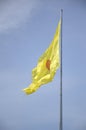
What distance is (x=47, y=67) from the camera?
3269 cm

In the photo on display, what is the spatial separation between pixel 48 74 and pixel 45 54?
5.78 feet

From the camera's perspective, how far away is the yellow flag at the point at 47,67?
31656 mm

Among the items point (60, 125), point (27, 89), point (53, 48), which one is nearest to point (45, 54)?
point (53, 48)

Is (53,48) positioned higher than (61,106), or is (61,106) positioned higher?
(53,48)

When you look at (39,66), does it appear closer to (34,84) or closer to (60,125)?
(34,84)

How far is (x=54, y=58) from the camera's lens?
31.9m

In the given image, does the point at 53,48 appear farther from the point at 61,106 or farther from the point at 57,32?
the point at 61,106

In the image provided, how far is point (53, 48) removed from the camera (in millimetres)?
32406

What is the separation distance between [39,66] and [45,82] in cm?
209

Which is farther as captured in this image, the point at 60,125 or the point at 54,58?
the point at 54,58

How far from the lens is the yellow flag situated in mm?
31656

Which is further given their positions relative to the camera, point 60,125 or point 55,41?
point 55,41

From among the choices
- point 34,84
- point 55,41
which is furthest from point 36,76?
point 55,41

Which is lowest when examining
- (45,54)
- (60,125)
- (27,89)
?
(60,125)
